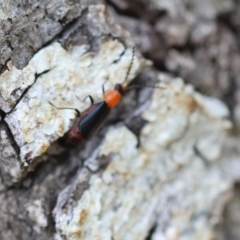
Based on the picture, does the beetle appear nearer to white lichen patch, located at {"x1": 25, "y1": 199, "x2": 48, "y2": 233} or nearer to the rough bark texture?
the rough bark texture

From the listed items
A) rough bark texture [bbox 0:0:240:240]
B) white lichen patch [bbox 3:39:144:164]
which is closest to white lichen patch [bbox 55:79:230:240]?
rough bark texture [bbox 0:0:240:240]

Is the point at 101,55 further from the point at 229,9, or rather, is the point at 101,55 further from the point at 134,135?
the point at 229,9

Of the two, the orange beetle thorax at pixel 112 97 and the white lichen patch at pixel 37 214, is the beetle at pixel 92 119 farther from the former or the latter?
the white lichen patch at pixel 37 214

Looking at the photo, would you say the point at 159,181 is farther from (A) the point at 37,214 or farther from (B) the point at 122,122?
(A) the point at 37,214

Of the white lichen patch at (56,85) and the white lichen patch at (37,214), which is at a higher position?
the white lichen patch at (56,85)

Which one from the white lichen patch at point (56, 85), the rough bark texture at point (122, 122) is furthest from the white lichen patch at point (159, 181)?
the white lichen patch at point (56, 85)

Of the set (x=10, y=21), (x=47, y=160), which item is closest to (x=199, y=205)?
(x=47, y=160)

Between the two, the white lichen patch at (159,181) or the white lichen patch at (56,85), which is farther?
the white lichen patch at (159,181)

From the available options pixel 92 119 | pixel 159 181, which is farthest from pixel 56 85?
pixel 159 181
